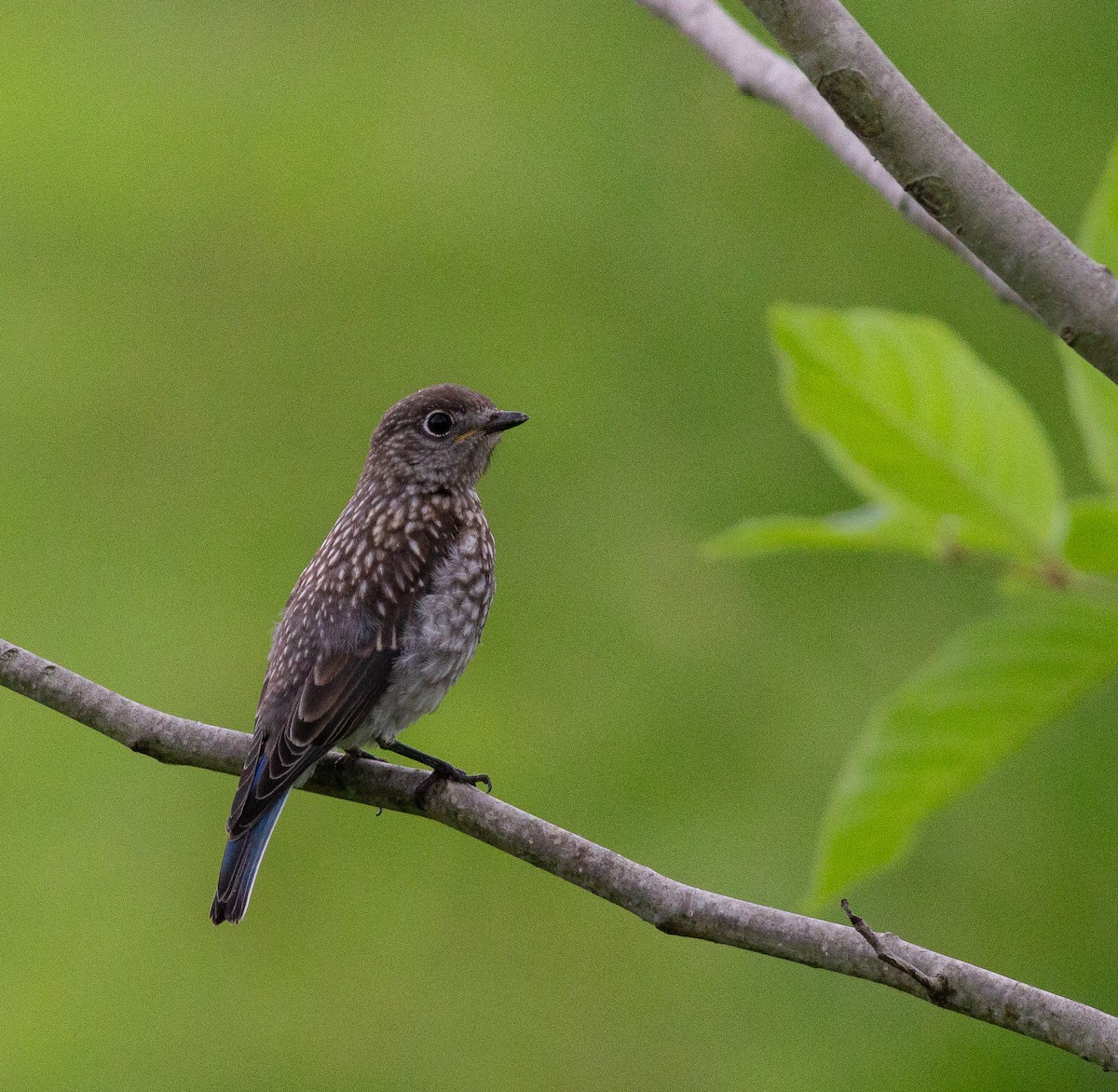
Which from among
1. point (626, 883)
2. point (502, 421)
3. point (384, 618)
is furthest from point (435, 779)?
point (502, 421)

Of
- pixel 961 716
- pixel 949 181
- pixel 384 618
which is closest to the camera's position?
pixel 949 181

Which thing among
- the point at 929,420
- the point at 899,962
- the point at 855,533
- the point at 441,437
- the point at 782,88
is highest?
the point at 782,88

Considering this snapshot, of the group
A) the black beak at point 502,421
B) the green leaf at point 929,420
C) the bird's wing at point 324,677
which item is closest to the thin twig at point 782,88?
the green leaf at point 929,420

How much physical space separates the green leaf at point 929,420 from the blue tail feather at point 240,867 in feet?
4.38

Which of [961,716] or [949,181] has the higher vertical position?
[949,181]

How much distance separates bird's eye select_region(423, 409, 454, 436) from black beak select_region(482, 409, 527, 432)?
0.27 ft

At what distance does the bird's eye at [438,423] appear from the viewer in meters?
3.09

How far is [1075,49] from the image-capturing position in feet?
19.0

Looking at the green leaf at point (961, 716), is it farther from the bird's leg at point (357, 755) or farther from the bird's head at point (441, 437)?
the bird's head at point (441, 437)

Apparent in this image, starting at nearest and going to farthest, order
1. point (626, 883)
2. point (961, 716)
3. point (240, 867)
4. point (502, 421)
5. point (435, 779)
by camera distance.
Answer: point (961, 716)
point (626, 883)
point (435, 779)
point (240, 867)
point (502, 421)

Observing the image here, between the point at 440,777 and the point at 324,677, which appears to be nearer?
the point at 440,777

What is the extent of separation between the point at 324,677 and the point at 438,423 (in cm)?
73

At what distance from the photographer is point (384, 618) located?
2725mm

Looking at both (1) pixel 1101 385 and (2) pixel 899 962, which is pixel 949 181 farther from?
(2) pixel 899 962
